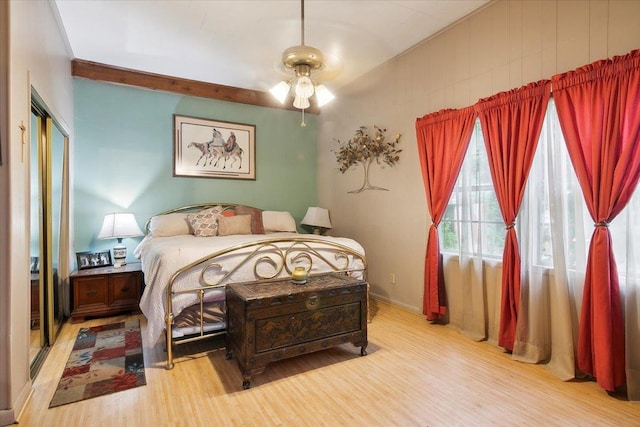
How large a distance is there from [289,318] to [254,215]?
7.71 ft

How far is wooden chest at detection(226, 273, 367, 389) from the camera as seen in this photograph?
215cm

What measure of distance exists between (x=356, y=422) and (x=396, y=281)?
2.18m

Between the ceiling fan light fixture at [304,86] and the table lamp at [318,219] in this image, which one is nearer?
the ceiling fan light fixture at [304,86]

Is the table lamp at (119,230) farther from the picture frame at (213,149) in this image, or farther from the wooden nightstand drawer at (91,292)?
the picture frame at (213,149)

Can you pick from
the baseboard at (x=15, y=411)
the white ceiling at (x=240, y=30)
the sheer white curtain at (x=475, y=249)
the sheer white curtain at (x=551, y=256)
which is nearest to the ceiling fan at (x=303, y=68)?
the white ceiling at (x=240, y=30)

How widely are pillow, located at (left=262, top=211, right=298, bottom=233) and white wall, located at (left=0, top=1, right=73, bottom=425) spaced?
8.82ft

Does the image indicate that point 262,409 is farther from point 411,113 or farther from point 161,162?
point 161,162

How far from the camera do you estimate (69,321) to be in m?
3.37

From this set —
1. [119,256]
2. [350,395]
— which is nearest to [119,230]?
[119,256]

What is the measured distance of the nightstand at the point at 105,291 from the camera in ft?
11.0

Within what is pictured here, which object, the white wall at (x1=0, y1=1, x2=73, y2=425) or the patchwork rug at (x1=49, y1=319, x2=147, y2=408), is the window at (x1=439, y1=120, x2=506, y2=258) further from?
the white wall at (x1=0, y1=1, x2=73, y2=425)

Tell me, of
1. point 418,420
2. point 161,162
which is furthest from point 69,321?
point 418,420

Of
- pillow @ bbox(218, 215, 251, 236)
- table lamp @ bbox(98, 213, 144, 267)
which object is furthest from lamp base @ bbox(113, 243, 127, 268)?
Result: pillow @ bbox(218, 215, 251, 236)

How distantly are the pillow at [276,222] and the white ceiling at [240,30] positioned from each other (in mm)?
1825
